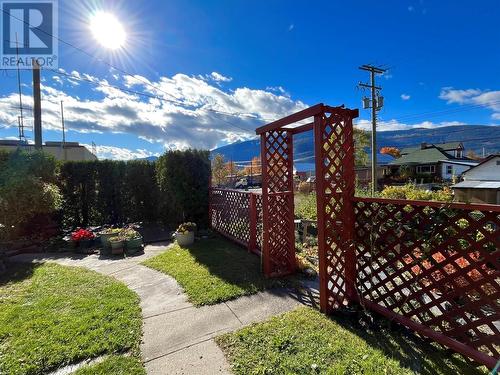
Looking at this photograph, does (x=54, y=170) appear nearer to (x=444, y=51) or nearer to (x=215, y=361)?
(x=215, y=361)

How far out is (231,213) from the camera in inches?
239

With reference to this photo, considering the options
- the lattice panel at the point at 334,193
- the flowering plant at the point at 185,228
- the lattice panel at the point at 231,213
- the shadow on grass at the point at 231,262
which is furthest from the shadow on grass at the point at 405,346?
the flowering plant at the point at 185,228

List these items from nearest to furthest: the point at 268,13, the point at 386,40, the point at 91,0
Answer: the point at 91,0
the point at 268,13
the point at 386,40

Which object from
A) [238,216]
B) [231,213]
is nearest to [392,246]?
[238,216]

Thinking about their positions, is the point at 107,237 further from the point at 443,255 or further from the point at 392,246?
the point at 443,255

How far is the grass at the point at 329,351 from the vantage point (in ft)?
6.59

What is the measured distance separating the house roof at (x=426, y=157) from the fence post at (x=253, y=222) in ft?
96.4

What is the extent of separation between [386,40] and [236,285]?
31.5 ft

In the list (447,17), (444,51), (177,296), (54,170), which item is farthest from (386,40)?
(54,170)

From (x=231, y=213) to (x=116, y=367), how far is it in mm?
4160

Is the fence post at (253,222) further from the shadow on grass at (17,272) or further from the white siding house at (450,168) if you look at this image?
the white siding house at (450,168)

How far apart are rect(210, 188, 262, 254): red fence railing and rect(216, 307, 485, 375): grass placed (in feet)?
7.90

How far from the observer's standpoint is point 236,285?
362cm

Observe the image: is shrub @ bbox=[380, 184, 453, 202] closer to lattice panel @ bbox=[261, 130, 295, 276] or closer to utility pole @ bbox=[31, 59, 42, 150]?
lattice panel @ bbox=[261, 130, 295, 276]
